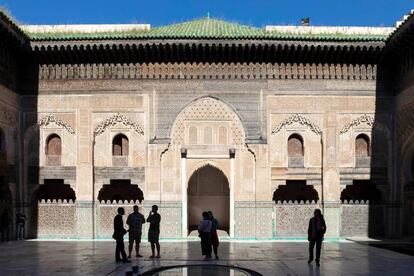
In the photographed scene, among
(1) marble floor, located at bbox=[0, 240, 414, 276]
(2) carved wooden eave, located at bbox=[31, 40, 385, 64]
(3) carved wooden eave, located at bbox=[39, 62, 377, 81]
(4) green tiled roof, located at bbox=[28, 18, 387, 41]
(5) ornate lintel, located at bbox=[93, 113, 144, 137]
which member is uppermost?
(4) green tiled roof, located at bbox=[28, 18, 387, 41]

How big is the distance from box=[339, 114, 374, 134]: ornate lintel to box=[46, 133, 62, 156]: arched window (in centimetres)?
752

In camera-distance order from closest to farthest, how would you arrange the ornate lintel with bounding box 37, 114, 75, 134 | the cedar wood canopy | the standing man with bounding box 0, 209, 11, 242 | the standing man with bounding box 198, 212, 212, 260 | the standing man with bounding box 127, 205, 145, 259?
the standing man with bounding box 127, 205, 145, 259
the standing man with bounding box 198, 212, 212, 260
the standing man with bounding box 0, 209, 11, 242
the cedar wood canopy
the ornate lintel with bounding box 37, 114, 75, 134

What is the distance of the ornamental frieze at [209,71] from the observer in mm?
13859

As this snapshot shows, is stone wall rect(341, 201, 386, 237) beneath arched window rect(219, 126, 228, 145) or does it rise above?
beneath

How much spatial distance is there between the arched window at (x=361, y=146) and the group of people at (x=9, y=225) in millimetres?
8910

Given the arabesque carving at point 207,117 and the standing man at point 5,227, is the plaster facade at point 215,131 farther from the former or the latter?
the standing man at point 5,227

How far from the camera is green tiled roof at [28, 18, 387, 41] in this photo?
13.5m

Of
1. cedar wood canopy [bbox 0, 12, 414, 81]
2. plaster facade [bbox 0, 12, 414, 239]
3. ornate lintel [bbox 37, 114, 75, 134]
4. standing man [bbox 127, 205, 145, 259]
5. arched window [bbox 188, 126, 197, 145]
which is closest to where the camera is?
standing man [bbox 127, 205, 145, 259]

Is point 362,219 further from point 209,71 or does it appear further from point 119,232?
point 119,232

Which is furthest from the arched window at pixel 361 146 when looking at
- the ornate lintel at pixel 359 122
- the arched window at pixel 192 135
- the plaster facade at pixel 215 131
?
the arched window at pixel 192 135

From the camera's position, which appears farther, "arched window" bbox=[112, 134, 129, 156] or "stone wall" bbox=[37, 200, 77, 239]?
"arched window" bbox=[112, 134, 129, 156]

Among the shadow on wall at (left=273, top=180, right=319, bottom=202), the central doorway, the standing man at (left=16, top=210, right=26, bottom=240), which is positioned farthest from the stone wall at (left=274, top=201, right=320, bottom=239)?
the standing man at (left=16, top=210, right=26, bottom=240)

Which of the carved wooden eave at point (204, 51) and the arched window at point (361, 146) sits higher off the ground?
the carved wooden eave at point (204, 51)

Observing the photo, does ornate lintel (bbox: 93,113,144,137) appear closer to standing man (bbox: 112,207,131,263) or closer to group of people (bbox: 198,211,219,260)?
group of people (bbox: 198,211,219,260)
